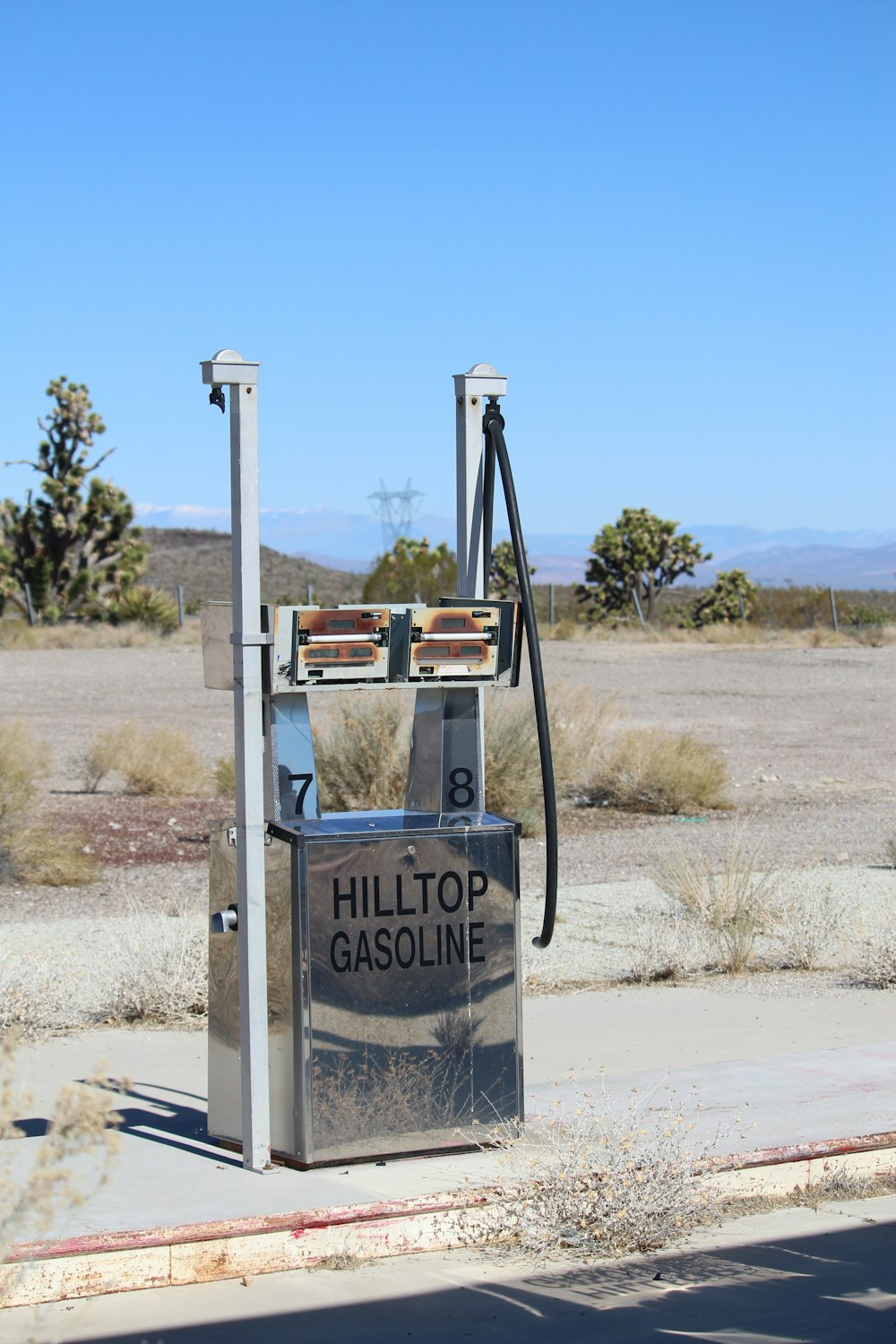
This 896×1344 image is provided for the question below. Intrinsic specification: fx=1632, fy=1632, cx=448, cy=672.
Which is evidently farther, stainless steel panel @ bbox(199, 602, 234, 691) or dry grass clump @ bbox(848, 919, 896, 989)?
dry grass clump @ bbox(848, 919, 896, 989)

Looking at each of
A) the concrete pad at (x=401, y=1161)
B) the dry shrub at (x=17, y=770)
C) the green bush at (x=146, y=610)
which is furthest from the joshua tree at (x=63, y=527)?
the concrete pad at (x=401, y=1161)

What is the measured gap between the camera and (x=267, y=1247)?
14.4ft

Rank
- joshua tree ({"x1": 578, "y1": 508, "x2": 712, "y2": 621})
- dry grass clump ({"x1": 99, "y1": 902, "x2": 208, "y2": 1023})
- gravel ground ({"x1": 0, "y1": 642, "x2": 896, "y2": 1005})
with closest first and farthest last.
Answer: dry grass clump ({"x1": 99, "y1": 902, "x2": 208, "y2": 1023}) → gravel ground ({"x1": 0, "y1": 642, "x2": 896, "y2": 1005}) → joshua tree ({"x1": 578, "y1": 508, "x2": 712, "y2": 621})

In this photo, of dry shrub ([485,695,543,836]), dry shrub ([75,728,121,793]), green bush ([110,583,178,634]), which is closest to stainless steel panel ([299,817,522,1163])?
dry shrub ([485,695,543,836])

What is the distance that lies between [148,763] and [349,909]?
10.7m

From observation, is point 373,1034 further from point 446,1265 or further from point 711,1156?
point 711,1156

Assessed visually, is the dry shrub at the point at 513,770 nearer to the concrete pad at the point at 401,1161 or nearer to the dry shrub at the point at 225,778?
the dry shrub at the point at 225,778

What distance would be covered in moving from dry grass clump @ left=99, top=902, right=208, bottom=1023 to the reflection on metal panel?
80.0 inches

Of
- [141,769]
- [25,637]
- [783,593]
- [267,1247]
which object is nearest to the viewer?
[267,1247]

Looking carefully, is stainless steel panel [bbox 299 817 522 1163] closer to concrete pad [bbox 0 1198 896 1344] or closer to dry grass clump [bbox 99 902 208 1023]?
concrete pad [bbox 0 1198 896 1344]

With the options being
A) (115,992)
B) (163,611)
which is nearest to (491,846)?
(115,992)

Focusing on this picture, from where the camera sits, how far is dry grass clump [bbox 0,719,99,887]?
1098cm

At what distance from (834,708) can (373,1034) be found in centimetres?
2052

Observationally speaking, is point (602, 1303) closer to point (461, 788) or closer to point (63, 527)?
point (461, 788)
